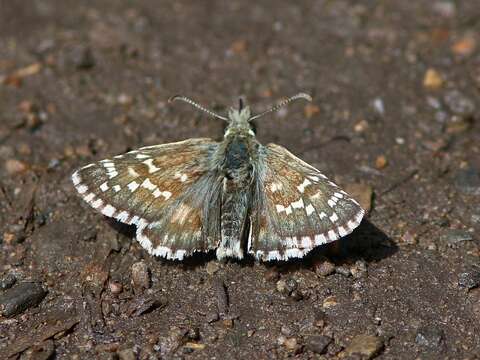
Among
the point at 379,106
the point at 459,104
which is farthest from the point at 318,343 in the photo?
the point at 459,104

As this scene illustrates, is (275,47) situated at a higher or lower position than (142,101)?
higher

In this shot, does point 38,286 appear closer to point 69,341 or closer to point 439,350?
point 69,341

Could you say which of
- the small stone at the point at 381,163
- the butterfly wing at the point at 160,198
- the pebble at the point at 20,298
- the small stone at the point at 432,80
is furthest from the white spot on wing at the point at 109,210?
the small stone at the point at 432,80

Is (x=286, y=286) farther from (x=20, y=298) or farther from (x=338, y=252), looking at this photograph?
(x=20, y=298)

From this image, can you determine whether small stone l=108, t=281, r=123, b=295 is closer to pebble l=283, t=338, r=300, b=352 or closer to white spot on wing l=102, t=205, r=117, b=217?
white spot on wing l=102, t=205, r=117, b=217

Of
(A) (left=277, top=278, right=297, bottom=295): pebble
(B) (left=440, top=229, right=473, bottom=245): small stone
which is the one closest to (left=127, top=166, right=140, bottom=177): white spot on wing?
(A) (left=277, top=278, right=297, bottom=295): pebble

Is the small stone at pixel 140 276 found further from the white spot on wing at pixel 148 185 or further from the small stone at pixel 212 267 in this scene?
the white spot on wing at pixel 148 185

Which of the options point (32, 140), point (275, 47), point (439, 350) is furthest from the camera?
point (275, 47)

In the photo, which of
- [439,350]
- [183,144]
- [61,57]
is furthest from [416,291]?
[61,57]
